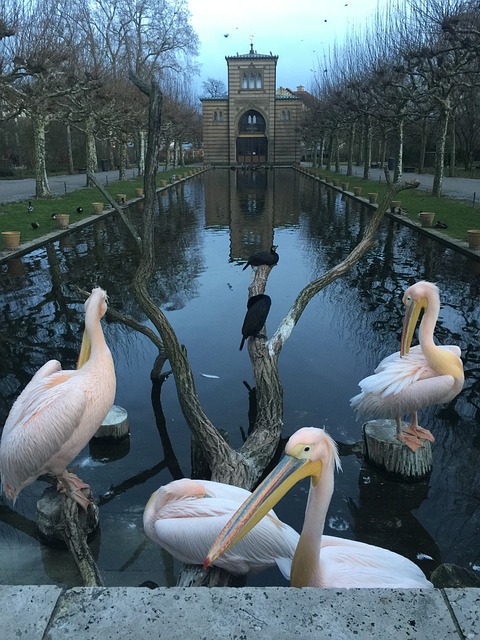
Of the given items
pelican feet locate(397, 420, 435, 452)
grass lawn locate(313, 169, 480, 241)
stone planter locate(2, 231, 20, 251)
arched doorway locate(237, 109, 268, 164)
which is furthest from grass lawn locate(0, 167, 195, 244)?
arched doorway locate(237, 109, 268, 164)

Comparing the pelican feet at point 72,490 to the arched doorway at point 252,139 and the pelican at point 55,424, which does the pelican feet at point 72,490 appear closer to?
the pelican at point 55,424

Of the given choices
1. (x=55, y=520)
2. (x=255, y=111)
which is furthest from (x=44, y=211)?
(x=255, y=111)

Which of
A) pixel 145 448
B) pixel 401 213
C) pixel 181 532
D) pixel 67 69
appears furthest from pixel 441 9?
pixel 181 532

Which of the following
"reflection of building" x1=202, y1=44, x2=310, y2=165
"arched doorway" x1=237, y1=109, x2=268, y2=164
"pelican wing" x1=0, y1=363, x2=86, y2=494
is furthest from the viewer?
"arched doorway" x1=237, y1=109, x2=268, y2=164

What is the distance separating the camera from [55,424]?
4.08 m

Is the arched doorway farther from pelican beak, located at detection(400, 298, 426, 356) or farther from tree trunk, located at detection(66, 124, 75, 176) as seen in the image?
pelican beak, located at detection(400, 298, 426, 356)

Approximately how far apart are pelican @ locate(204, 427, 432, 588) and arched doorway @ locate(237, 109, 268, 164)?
71786 millimetres

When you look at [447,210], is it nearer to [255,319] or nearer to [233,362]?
[233,362]

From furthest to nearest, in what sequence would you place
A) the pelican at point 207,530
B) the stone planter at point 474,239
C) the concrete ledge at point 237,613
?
the stone planter at point 474,239
the pelican at point 207,530
the concrete ledge at point 237,613

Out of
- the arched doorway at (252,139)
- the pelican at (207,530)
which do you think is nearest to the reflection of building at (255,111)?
the arched doorway at (252,139)

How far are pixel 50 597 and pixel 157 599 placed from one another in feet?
1.22

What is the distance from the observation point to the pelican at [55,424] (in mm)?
4066

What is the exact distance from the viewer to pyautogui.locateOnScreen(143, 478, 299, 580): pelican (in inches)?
132

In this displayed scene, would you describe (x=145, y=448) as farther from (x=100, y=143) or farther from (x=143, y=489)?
(x=100, y=143)
